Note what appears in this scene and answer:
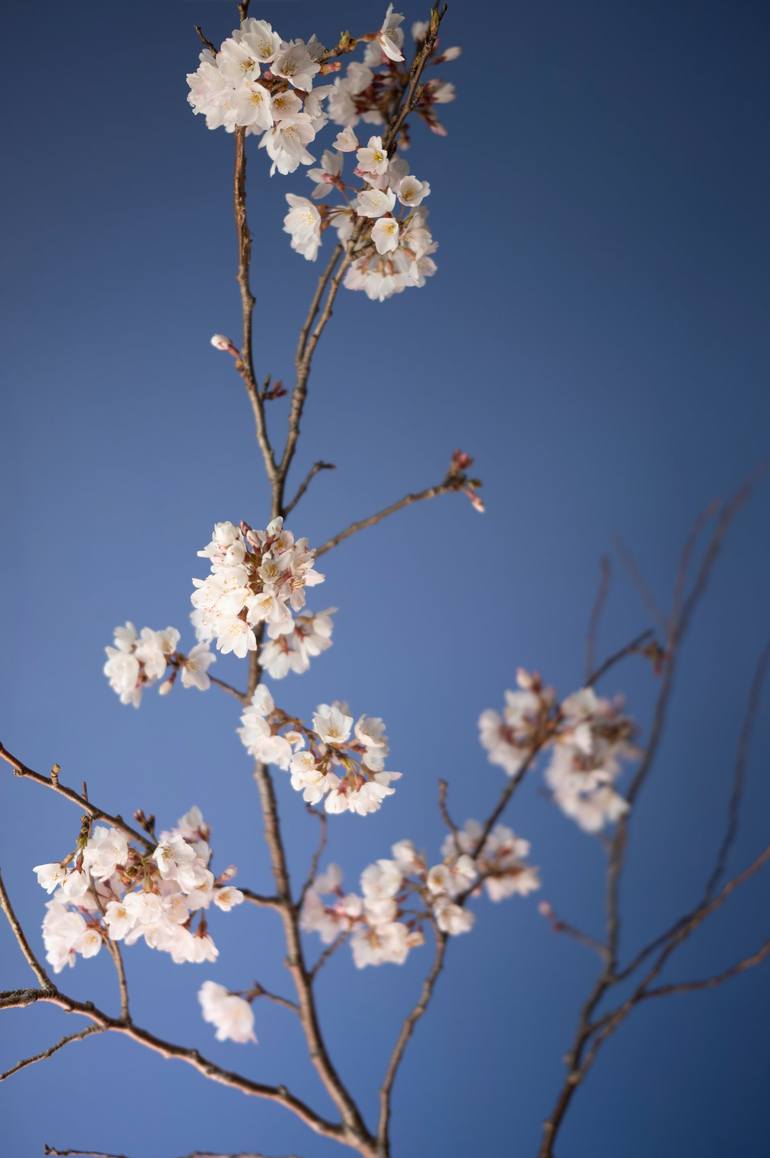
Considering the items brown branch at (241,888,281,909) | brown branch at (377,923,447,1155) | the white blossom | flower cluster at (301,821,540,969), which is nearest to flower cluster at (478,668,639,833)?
flower cluster at (301,821,540,969)

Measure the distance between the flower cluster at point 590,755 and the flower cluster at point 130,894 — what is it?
58 centimetres

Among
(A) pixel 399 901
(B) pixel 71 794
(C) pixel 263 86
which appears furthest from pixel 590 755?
(C) pixel 263 86

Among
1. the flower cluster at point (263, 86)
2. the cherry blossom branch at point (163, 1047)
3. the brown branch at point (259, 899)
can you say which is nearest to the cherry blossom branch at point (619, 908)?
the cherry blossom branch at point (163, 1047)

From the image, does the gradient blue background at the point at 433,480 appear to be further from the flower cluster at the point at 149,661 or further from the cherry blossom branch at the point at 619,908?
the flower cluster at the point at 149,661

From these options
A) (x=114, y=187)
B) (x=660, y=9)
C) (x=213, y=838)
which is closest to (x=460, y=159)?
(x=660, y=9)

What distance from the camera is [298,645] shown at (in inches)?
41.2

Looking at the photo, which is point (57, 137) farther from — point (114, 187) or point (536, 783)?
point (536, 783)

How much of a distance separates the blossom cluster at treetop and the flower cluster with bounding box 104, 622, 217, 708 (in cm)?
41

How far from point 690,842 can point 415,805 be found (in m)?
0.53

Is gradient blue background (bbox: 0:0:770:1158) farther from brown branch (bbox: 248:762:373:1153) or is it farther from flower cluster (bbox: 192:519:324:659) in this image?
flower cluster (bbox: 192:519:324:659)

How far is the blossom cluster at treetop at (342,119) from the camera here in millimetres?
869

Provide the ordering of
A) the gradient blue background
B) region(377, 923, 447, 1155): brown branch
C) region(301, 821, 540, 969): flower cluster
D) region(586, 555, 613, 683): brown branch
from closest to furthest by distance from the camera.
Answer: region(377, 923, 447, 1155): brown branch, region(301, 821, 540, 969): flower cluster, the gradient blue background, region(586, 555, 613, 683): brown branch

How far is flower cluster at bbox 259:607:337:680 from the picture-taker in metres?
1.04

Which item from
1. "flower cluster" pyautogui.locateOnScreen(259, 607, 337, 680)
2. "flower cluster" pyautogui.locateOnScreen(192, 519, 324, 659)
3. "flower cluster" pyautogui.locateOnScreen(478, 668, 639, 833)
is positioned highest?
"flower cluster" pyautogui.locateOnScreen(478, 668, 639, 833)
